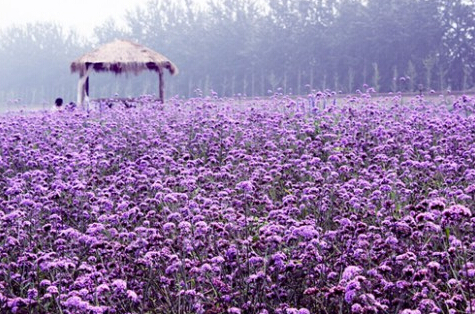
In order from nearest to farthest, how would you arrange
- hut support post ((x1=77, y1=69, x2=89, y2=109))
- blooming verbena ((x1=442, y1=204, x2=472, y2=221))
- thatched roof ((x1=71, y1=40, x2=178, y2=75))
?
blooming verbena ((x1=442, y1=204, x2=472, y2=221))
thatched roof ((x1=71, y1=40, x2=178, y2=75))
hut support post ((x1=77, y1=69, x2=89, y2=109))

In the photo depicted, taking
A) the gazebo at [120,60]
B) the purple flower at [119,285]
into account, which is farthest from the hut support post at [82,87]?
the purple flower at [119,285]

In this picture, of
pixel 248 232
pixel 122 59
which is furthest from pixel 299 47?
pixel 248 232

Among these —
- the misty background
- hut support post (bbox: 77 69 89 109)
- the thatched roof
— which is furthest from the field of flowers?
the misty background

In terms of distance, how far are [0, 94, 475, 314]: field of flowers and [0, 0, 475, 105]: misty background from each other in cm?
2419

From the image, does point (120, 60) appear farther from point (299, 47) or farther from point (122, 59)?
point (299, 47)

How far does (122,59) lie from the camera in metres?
25.1

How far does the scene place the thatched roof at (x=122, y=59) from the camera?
25.0 m

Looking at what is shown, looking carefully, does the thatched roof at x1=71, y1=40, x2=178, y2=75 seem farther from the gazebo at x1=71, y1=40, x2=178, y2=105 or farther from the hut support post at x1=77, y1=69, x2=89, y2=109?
the hut support post at x1=77, y1=69, x2=89, y2=109

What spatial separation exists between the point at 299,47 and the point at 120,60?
33446 millimetres

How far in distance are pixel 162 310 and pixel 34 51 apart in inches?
4105

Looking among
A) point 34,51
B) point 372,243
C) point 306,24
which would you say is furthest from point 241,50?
point 372,243

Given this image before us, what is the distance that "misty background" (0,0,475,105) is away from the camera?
46000 mm

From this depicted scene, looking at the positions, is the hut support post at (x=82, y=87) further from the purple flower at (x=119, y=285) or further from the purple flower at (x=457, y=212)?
the purple flower at (x=457, y=212)

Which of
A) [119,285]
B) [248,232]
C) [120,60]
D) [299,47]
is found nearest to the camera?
[119,285]
